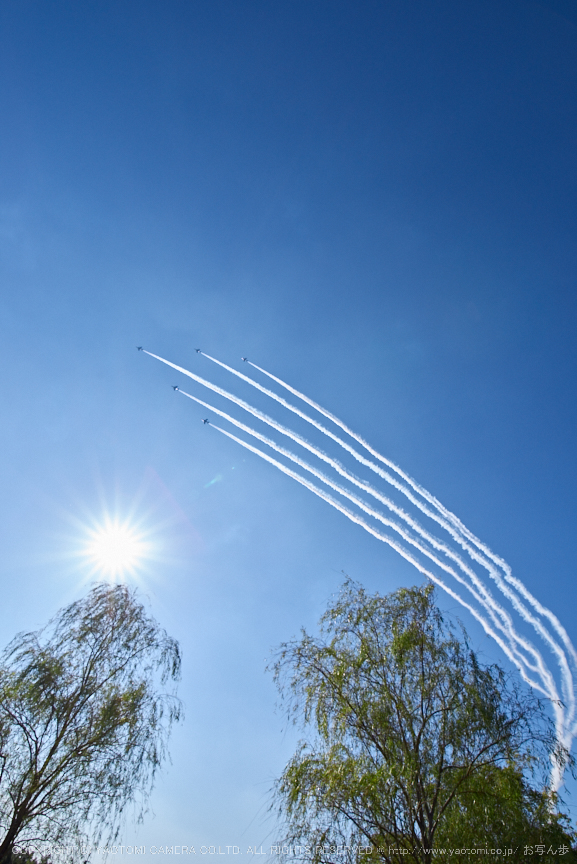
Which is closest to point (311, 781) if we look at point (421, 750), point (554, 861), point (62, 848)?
point (421, 750)

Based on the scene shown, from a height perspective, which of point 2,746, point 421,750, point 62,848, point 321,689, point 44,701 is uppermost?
point 321,689

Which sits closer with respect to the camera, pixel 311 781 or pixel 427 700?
pixel 311 781

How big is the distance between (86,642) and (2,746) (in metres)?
3.51

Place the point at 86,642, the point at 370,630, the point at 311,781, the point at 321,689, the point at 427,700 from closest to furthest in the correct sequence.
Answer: the point at 311,781, the point at 427,700, the point at 321,689, the point at 370,630, the point at 86,642

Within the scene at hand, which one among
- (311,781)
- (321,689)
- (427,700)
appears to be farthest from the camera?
(321,689)

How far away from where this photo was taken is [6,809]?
42.7 ft

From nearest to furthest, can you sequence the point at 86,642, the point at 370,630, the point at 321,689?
1. the point at 321,689
2. the point at 370,630
3. the point at 86,642

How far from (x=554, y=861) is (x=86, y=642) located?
1477 centimetres

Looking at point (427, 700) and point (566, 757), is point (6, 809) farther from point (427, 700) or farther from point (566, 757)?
point (566, 757)

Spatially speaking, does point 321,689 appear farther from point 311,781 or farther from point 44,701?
point 44,701

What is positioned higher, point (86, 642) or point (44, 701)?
point (86, 642)

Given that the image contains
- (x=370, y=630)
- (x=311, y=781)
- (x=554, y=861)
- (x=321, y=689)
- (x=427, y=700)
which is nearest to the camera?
(x=554, y=861)

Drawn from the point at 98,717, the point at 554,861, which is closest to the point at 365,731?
the point at 554,861

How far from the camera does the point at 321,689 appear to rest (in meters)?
13.2
